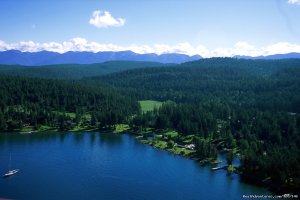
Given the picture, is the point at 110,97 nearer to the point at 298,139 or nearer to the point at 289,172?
the point at 298,139

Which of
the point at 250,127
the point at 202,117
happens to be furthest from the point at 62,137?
the point at 250,127

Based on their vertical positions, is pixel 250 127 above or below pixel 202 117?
below

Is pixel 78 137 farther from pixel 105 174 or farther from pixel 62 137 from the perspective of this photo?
pixel 105 174

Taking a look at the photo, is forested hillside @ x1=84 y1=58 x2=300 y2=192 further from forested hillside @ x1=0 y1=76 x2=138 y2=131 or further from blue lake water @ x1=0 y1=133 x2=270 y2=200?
forested hillside @ x1=0 y1=76 x2=138 y2=131

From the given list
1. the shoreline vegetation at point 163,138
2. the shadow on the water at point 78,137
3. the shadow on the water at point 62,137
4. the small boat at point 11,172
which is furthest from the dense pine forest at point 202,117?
the small boat at point 11,172

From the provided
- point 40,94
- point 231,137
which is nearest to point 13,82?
point 40,94

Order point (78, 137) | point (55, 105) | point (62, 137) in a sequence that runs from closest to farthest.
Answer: point (62, 137) < point (78, 137) < point (55, 105)
